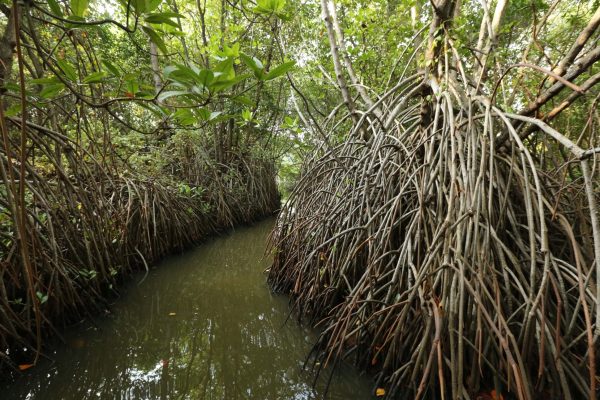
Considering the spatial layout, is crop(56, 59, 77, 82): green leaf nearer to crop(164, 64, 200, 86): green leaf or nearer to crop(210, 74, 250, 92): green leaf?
crop(164, 64, 200, 86): green leaf

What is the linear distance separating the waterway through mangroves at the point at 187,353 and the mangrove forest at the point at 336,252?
0.01 meters

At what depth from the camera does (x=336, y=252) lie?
7.25ft

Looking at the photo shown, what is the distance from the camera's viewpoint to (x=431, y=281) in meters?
1.56

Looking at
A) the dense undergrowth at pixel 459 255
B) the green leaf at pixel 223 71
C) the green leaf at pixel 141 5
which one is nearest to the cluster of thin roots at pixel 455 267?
the dense undergrowth at pixel 459 255

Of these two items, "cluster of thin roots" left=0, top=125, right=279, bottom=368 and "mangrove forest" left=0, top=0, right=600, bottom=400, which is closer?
"mangrove forest" left=0, top=0, right=600, bottom=400

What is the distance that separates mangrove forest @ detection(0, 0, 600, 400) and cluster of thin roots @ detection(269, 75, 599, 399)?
0.01 metres

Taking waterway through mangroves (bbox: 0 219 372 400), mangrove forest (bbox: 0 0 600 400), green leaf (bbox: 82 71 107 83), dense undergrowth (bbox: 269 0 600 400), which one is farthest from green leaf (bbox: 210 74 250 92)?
waterway through mangroves (bbox: 0 219 372 400)

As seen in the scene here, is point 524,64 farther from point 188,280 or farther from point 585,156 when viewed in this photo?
point 188,280

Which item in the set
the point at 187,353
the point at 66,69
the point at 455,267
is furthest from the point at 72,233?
the point at 455,267

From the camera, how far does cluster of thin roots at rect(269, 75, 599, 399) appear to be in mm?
1285

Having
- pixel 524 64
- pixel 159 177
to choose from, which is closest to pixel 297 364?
pixel 524 64

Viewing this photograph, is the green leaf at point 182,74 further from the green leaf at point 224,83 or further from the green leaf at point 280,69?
the green leaf at point 280,69

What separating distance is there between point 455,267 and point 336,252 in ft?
3.07

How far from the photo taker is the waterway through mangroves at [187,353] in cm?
171
